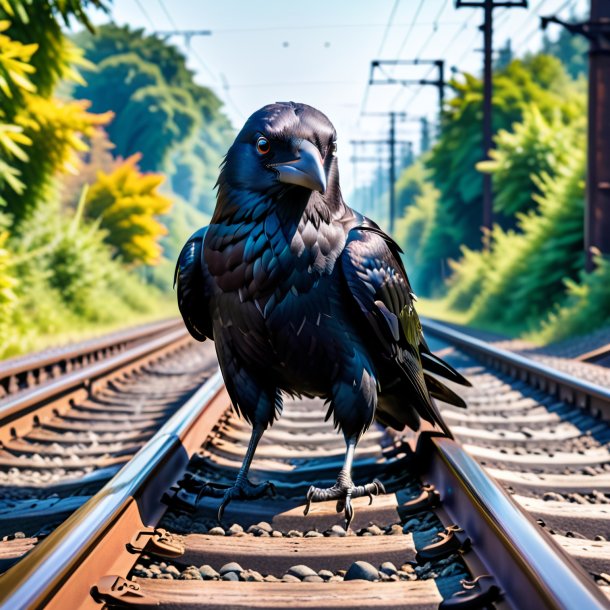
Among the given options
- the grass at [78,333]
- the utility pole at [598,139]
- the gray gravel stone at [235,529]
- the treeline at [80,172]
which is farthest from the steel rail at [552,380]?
the grass at [78,333]

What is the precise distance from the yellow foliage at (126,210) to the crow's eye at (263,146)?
25296 mm

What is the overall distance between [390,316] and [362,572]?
2.81ft

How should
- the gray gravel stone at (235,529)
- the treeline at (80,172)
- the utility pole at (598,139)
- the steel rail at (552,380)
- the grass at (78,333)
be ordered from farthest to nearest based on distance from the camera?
1. the utility pole at (598,139)
2. the treeline at (80,172)
3. the grass at (78,333)
4. the steel rail at (552,380)
5. the gray gravel stone at (235,529)

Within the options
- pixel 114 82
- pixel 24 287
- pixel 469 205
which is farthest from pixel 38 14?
pixel 114 82

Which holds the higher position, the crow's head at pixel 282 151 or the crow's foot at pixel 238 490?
the crow's head at pixel 282 151

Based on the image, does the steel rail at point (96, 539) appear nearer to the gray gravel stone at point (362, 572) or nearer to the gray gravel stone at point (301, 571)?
the gray gravel stone at point (301, 571)

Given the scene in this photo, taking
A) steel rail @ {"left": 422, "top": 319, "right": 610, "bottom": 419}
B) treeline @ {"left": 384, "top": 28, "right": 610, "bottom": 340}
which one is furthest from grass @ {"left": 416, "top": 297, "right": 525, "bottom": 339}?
steel rail @ {"left": 422, "top": 319, "right": 610, "bottom": 419}

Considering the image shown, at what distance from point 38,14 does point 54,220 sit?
7595mm

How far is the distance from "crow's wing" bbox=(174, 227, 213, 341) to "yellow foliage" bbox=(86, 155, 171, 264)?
24.8 meters

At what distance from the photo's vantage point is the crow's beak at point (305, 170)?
2.47m

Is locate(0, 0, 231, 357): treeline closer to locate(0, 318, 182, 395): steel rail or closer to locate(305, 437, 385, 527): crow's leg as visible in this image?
locate(0, 318, 182, 395): steel rail

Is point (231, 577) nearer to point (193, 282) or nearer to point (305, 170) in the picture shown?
point (193, 282)

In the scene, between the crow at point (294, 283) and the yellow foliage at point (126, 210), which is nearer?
the crow at point (294, 283)

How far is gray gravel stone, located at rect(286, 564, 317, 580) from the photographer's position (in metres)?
2.46
